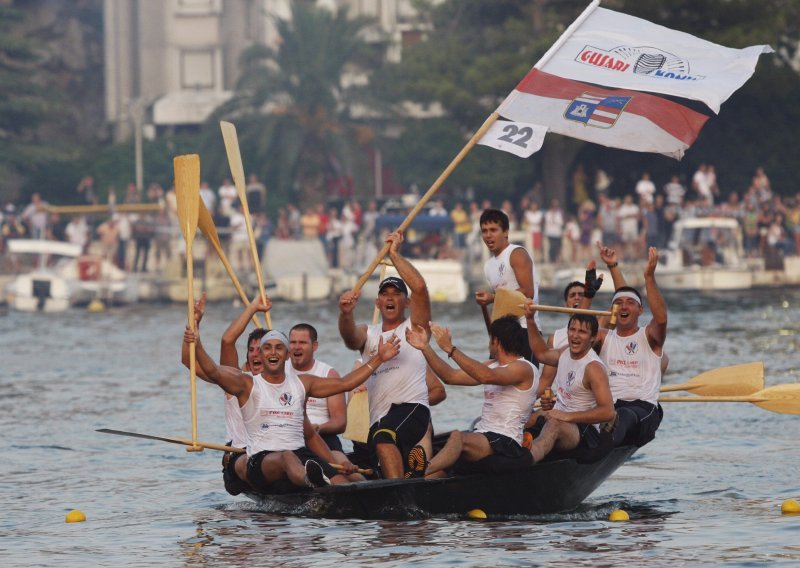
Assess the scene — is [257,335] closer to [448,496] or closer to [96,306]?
[448,496]

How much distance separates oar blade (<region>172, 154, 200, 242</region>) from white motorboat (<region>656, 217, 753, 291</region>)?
95.8 feet

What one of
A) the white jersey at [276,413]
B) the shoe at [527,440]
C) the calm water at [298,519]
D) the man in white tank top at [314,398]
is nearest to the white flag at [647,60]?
the shoe at [527,440]

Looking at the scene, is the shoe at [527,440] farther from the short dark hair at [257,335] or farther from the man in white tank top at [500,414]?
the short dark hair at [257,335]

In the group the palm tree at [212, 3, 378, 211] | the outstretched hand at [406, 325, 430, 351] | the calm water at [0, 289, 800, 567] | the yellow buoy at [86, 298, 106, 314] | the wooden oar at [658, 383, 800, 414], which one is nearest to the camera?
the outstretched hand at [406, 325, 430, 351]

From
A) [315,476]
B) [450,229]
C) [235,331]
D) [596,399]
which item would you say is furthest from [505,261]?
[450,229]

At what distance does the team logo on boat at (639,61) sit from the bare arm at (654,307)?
2.11 metres

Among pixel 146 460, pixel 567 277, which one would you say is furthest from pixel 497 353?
pixel 567 277

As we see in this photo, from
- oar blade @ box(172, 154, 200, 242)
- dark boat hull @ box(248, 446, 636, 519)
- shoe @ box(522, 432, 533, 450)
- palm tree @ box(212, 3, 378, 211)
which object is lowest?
dark boat hull @ box(248, 446, 636, 519)

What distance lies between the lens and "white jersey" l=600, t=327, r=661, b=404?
16062 millimetres

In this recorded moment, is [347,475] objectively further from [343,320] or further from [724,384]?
[724,384]

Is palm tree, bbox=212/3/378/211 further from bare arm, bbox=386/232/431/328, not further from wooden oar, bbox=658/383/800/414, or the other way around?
bare arm, bbox=386/232/431/328

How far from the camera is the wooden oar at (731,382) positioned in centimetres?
1738

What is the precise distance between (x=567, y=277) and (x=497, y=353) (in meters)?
28.3

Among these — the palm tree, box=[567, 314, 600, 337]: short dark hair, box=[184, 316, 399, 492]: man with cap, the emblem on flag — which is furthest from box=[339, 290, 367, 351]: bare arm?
the palm tree
